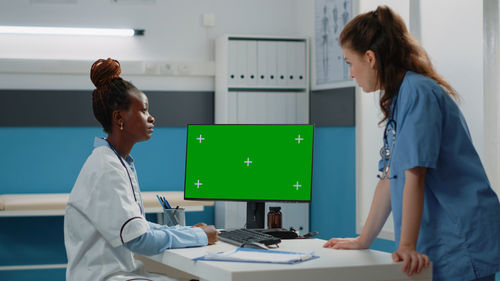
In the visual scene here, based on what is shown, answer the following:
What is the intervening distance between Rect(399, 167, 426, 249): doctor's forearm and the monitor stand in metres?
0.95

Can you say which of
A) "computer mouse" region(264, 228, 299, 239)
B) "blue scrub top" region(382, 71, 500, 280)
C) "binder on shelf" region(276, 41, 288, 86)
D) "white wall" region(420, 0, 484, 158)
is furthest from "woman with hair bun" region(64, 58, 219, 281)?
"binder on shelf" region(276, 41, 288, 86)

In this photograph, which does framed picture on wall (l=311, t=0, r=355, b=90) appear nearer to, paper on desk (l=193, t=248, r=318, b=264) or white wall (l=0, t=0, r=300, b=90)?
white wall (l=0, t=0, r=300, b=90)

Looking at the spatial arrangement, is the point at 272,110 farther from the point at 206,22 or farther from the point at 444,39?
the point at 444,39

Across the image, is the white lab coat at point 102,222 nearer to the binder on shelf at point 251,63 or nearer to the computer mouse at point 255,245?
the computer mouse at point 255,245

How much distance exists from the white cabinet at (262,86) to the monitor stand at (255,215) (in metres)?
1.92

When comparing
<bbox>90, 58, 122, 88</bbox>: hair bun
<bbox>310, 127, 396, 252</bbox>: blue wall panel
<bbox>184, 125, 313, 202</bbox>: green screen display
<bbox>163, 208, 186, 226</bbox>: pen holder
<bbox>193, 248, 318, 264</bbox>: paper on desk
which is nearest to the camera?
<bbox>193, 248, 318, 264</bbox>: paper on desk

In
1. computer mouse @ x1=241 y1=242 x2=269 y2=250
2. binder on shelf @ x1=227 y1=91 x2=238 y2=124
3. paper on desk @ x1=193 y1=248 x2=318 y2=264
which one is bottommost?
paper on desk @ x1=193 y1=248 x2=318 y2=264

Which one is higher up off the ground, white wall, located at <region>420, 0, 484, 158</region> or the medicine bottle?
white wall, located at <region>420, 0, 484, 158</region>

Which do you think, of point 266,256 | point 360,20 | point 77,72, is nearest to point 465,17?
point 360,20

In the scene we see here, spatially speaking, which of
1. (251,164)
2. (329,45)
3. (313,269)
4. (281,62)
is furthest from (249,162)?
(281,62)

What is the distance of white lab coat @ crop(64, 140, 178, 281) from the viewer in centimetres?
175

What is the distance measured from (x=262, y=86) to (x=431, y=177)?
9.55 ft

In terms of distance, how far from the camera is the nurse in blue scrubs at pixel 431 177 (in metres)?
1.51

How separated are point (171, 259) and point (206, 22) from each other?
3.04 m
